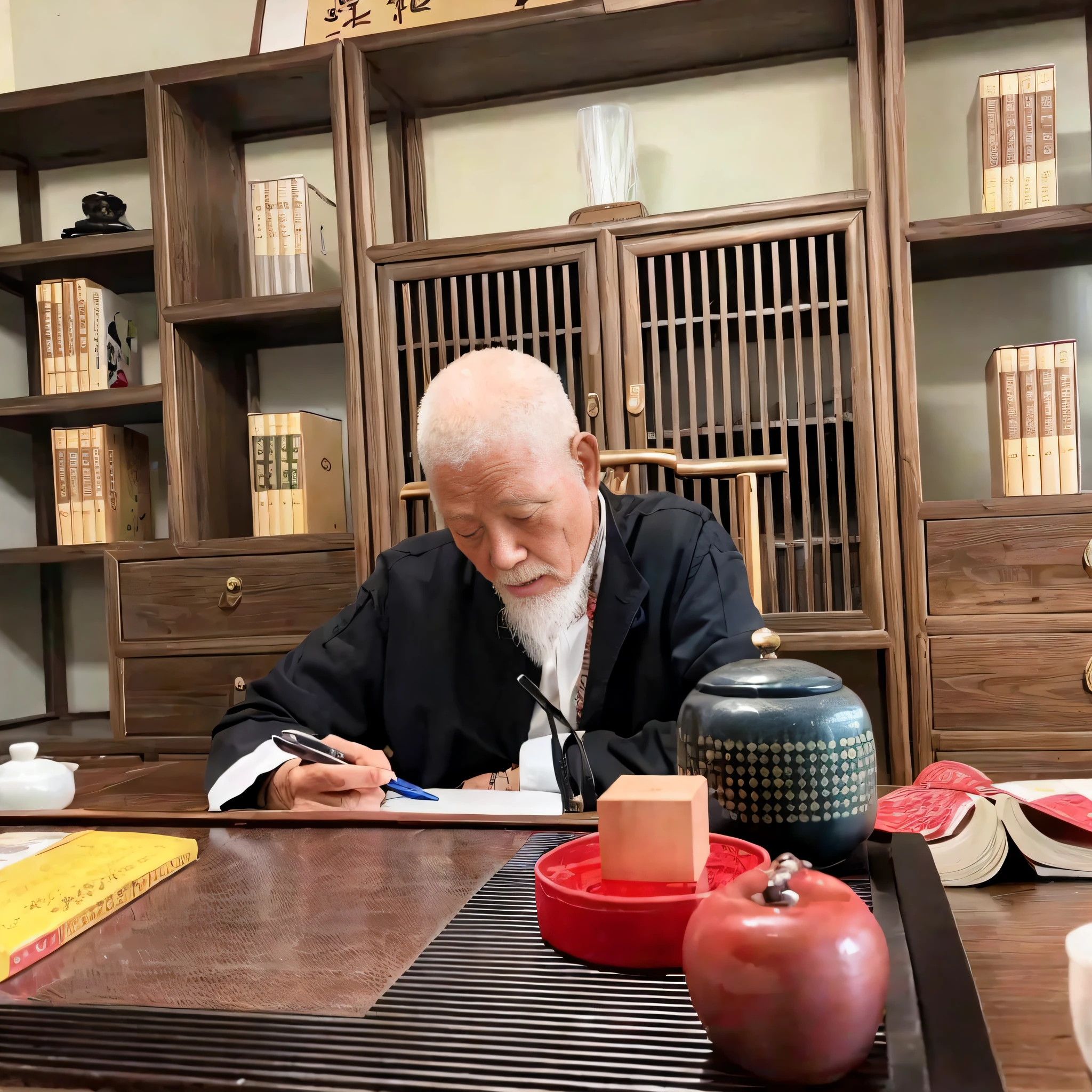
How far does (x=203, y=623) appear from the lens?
8.61 feet

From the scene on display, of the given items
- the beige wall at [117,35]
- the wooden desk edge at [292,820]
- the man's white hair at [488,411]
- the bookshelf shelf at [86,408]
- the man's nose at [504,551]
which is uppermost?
the beige wall at [117,35]

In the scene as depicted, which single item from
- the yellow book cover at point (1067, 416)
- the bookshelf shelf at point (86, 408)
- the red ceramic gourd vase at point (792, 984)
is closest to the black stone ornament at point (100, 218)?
the bookshelf shelf at point (86, 408)

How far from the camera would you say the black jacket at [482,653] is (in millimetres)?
1630

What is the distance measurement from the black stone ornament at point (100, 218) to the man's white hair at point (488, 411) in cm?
188

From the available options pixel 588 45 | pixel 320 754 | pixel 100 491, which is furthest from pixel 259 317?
pixel 320 754

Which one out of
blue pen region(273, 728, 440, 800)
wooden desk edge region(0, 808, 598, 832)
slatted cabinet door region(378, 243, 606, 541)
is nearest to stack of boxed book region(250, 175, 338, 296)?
slatted cabinet door region(378, 243, 606, 541)

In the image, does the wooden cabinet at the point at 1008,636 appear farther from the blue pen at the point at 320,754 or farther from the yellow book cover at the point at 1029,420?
the blue pen at the point at 320,754

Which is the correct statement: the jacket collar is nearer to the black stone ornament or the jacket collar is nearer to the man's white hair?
the man's white hair

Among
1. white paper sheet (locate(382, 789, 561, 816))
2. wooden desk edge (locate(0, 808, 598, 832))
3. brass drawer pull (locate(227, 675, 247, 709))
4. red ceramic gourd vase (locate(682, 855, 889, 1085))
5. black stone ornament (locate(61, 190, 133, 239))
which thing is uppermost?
black stone ornament (locate(61, 190, 133, 239))

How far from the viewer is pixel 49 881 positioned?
0.77m

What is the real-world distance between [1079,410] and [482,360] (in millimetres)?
1862

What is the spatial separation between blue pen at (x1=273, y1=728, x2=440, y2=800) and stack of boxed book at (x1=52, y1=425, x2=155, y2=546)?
179cm

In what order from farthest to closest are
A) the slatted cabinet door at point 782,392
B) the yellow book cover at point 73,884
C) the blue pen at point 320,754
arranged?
the slatted cabinet door at point 782,392, the blue pen at point 320,754, the yellow book cover at point 73,884

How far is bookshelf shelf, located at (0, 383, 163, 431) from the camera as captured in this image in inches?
108
